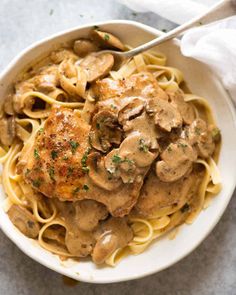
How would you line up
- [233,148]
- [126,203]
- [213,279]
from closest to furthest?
[126,203], [233,148], [213,279]

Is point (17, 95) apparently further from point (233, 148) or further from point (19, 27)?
point (233, 148)

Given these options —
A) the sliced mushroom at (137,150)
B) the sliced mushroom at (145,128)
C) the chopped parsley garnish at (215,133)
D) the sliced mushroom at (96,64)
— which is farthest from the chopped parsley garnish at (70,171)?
the chopped parsley garnish at (215,133)

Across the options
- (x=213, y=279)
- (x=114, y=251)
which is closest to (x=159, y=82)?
(x=114, y=251)

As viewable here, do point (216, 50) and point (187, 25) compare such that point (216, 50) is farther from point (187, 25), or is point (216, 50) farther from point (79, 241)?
point (79, 241)

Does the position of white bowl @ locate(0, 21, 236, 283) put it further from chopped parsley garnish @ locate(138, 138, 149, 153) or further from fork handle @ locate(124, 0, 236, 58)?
chopped parsley garnish @ locate(138, 138, 149, 153)

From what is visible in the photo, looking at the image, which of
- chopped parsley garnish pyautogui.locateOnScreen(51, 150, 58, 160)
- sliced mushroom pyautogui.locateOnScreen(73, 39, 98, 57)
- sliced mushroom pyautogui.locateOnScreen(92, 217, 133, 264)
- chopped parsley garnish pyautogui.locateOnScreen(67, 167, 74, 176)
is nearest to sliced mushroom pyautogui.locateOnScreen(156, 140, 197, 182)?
sliced mushroom pyautogui.locateOnScreen(92, 217, 133, 264)
